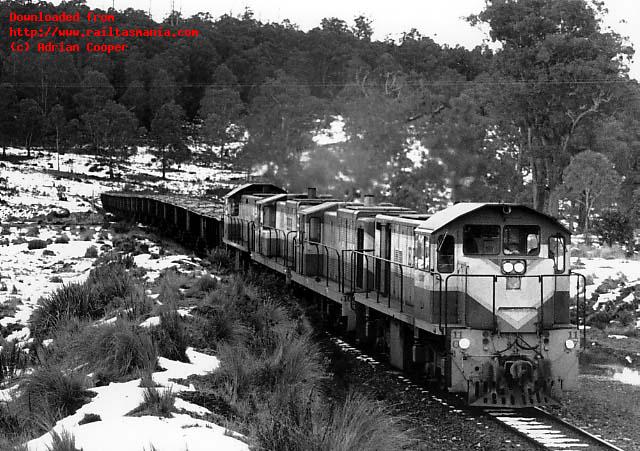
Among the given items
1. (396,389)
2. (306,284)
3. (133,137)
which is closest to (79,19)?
(133,137)

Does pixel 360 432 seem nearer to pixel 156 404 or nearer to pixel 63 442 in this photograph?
pixel 156 404

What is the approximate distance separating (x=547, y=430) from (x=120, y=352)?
6067mm

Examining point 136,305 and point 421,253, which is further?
point 136,305

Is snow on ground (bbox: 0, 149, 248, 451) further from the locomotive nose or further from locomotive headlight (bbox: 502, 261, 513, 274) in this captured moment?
locomotive headlight (bbox: 502, 261, 513, 274)

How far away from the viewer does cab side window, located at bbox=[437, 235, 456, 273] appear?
527 inches

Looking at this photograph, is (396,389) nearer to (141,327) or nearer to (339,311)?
(141,327)

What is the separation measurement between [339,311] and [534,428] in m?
8.24

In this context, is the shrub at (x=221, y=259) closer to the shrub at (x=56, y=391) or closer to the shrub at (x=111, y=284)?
the shrub at (x=111, y=284)

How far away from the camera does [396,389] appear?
13.9m

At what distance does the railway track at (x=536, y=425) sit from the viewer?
10.8 metres

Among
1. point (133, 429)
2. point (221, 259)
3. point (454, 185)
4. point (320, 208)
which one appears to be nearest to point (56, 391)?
point (133, 429)

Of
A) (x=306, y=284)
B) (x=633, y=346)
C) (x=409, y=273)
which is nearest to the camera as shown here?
(x=409, y=273)

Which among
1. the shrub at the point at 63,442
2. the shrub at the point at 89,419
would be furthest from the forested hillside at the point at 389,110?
the shrub at the point at 63,442

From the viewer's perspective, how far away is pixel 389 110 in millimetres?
57750
